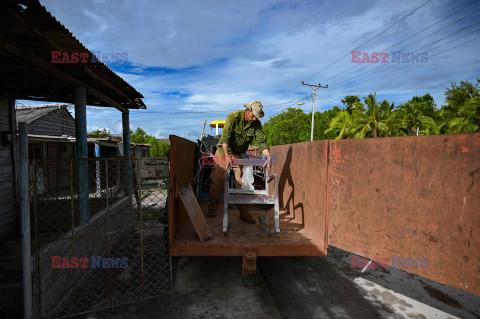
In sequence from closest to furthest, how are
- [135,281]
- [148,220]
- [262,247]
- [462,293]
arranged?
1. [262,247]
2. [462,293]
3. [135,281]
4. [148,220]

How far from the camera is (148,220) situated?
6.59 m

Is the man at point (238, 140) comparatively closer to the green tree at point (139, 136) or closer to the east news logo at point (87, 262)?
the east news logo at point (87, 262)

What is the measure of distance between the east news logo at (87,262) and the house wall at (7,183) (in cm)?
329

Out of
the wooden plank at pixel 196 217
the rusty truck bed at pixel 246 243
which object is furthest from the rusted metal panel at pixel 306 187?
the wooden plank at pixel 196 217

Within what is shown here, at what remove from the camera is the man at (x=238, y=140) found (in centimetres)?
349

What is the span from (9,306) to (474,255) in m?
4.59

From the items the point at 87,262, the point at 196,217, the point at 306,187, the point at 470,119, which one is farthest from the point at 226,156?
the point at 470,119

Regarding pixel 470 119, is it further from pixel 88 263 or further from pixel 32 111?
pixel 32 111

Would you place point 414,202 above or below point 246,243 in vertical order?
above

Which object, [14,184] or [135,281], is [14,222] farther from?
[135,281]

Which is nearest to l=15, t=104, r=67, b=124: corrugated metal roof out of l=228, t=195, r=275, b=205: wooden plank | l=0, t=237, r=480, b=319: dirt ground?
l=0, t=237, r=480, b=319: dirt ground

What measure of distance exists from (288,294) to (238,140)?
2272 millimetres

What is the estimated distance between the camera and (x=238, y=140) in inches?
151

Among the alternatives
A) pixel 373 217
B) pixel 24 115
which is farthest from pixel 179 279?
pixel 24 115
